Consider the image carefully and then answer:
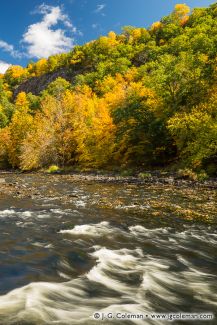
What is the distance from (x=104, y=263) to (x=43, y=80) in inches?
6670

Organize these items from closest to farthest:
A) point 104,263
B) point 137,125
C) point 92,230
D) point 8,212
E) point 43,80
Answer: point 104,263 < point 92,230 < point 8,212 < point 137,125 < point 43,80

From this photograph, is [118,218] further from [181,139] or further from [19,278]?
[181,139]

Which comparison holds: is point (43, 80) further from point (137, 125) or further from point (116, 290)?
point (116, 290)

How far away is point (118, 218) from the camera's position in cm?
1339

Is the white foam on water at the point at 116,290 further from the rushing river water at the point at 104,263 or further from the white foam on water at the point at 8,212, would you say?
the white foam on water at the point at 8,212

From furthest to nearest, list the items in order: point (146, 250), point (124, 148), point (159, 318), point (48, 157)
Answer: point (48, 157) < point (124, 148) < point (146, 250) < point (159, 318)

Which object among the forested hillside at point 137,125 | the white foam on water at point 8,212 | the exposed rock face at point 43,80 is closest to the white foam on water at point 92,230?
the white foam on water at point 8,212

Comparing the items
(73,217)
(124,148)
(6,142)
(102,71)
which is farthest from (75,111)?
(102,71)

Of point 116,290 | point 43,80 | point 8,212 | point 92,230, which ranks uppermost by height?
point 43,80

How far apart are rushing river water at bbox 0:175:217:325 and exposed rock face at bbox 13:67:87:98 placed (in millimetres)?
148435

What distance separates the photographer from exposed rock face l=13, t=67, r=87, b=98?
159425mm

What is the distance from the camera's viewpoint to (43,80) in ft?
551

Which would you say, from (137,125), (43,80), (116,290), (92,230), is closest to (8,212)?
(92,230)

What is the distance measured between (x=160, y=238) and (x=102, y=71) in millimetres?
115857
